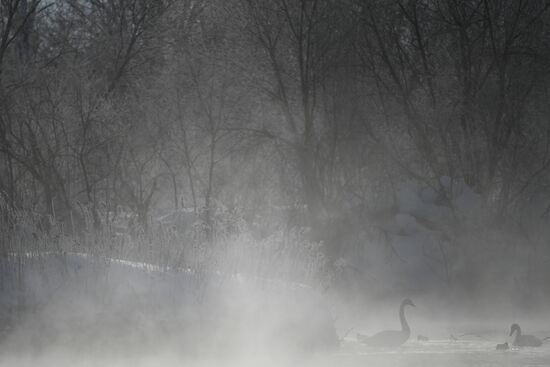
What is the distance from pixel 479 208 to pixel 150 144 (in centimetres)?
833

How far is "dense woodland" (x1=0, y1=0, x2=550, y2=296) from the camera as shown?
21969mm

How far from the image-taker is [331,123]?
23.9m

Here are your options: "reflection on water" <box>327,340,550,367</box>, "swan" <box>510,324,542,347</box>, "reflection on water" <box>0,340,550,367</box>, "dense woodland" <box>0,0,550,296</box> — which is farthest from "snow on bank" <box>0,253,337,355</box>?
"dense woodland" <box>0,0,550,296</box>

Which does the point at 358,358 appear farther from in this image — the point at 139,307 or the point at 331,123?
the point at 331,123

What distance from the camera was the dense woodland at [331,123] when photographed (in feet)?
72.1

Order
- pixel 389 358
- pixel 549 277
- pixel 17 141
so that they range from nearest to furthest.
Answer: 1. pixel 389 358
2. pixel 549 277
3. pixel 17 141

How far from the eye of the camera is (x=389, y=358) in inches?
537

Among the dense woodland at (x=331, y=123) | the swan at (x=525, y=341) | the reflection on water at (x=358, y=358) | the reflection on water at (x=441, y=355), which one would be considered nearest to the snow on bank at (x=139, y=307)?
the reflection on water at (x=358, y=358)

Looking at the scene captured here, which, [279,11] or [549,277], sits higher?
[279,11]

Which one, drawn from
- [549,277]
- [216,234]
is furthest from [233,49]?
[216,234]

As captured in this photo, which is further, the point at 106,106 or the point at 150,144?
the point at 150,144

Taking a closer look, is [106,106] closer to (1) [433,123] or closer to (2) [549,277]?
(1) [433,123]

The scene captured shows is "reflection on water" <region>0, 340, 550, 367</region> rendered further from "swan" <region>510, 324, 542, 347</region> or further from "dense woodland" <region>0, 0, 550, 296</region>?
"dense woodland" <region>0, 0, 550, 296</region>

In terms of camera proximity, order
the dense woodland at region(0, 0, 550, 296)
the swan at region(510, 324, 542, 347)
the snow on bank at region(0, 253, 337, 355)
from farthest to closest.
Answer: the dense woodland at region(0, 0, 550, 296)
the swan at region(510, 324, 542, 347)
the snow on bank at region(0, 253, 337, 355)
